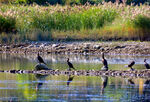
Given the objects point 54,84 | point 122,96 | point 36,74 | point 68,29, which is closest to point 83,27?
point 68,29

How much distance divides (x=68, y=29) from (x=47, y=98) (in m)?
17.0

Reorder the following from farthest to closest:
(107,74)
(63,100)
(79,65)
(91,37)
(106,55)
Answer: (91,37)
(106,55)
(79,65)
(107,74)
(63,100)

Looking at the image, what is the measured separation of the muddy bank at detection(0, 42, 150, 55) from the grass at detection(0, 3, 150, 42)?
43.5 inches

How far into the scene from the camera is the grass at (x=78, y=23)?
97.9 feet

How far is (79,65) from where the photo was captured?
71.3ft

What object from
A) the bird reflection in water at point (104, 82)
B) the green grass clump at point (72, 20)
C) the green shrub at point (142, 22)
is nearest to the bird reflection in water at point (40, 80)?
the bird reflection in water at point (104, 82)

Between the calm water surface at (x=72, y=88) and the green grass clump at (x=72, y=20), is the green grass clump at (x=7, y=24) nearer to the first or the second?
the green grass clump at (x=72, y=20)

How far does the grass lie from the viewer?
29.8 m

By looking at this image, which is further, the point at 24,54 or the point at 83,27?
the point at 83,27

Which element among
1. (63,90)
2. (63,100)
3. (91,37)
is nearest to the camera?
(63,100)

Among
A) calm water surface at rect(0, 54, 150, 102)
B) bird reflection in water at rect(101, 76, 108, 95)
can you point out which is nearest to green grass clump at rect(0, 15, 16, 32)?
calm water surface at rect(0, 54, 150, 102)

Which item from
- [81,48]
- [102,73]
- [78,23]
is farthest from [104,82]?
[78,23]

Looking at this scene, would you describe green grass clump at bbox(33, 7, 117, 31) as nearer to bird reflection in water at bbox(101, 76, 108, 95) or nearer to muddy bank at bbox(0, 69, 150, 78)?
muddy bank at bbox(0, 69, 150, 78)

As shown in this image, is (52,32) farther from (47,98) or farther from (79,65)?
(47,98)
